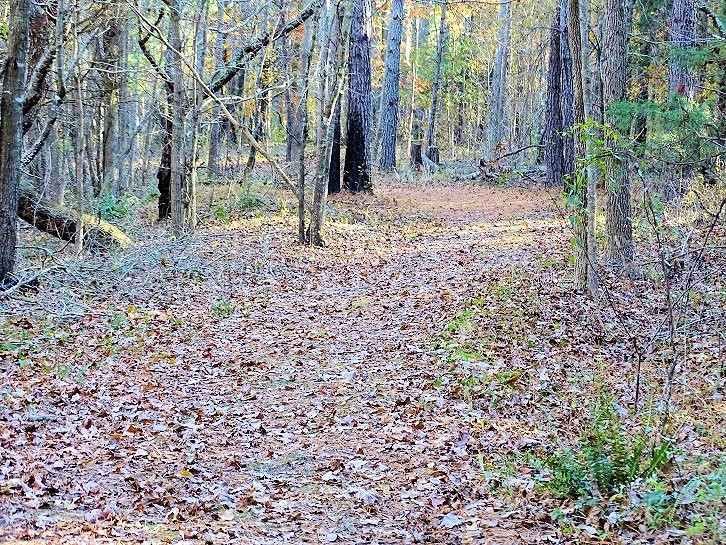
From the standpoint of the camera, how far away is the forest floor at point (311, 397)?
5172mm

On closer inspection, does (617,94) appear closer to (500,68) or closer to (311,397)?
(311,397)

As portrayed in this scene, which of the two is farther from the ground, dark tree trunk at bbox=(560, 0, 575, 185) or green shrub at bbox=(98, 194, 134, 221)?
dark tree trunk at bbox=(560, 0, 575, 185)

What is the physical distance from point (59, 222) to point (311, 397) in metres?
7.57

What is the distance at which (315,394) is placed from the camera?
802 cm

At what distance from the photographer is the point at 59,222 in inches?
522

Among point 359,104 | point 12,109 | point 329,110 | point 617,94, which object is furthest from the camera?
point 359,104

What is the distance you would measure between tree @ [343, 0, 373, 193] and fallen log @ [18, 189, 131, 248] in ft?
27.3

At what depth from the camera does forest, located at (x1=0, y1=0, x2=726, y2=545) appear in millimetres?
5234

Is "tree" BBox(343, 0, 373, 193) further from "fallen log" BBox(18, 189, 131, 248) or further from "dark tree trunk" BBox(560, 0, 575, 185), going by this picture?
"fallen log" BBox(18, 189, 131, 248)

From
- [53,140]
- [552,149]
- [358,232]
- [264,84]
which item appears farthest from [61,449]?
[264,84]

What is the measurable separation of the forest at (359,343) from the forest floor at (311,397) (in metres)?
0.03

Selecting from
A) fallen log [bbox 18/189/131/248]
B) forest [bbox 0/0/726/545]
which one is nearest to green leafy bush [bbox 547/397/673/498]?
forest [bbox 0/0/726/545]

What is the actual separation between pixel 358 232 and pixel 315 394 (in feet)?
30.8

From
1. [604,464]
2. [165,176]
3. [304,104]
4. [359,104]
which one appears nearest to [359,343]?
[604,464]
